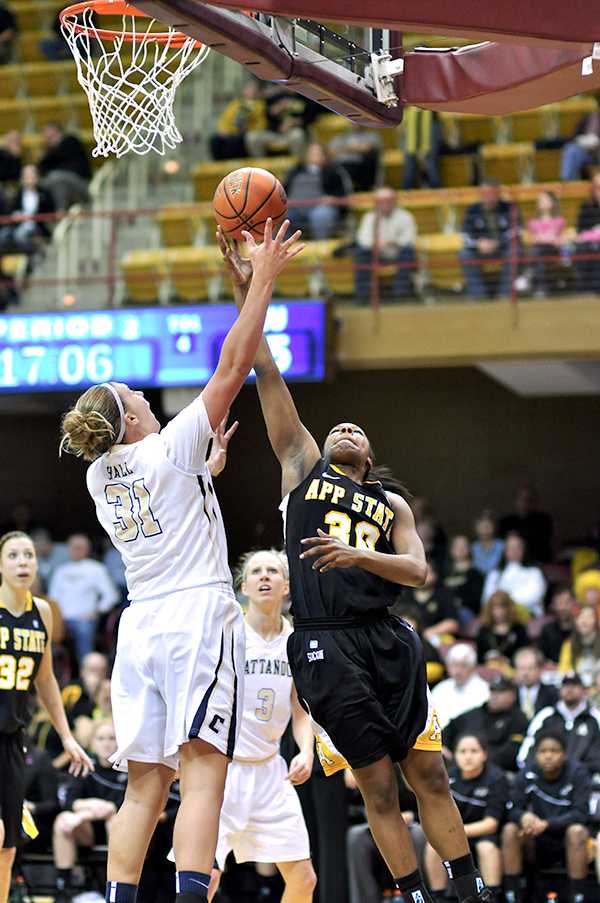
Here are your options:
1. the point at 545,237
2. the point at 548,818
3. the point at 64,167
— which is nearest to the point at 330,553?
the point at 548,818

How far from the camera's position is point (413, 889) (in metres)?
5.65

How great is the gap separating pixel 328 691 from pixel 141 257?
37.8ft

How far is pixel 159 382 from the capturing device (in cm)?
1438

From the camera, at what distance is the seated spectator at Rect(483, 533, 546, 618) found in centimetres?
1369

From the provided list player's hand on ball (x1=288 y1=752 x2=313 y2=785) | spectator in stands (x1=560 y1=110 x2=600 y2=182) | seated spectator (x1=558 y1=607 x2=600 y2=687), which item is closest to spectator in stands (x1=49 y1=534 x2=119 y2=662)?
seated spectator (x1=558 y1=607 x2=600 y2=687)

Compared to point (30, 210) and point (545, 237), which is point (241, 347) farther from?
point (30, 210)

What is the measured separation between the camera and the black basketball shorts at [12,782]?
7.62 metres

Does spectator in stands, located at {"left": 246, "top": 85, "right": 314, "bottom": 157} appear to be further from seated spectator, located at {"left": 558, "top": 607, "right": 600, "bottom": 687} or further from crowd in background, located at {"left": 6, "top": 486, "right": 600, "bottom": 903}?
seated spectator, located at {"left": 558, "top": 607, "right": 600, "bottom": 687}

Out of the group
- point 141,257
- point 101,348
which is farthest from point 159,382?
point 141,257

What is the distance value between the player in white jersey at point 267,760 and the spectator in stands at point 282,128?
Answer: 1067cm

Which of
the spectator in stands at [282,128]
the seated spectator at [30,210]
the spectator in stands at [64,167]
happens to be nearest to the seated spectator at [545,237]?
the spectator in stands at [282,128]

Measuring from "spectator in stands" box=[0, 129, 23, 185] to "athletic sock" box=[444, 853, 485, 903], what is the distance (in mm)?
14120

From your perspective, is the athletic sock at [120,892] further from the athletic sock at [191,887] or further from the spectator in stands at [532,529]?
the spectator in stands at [532,529]

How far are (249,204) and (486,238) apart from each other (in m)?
8.76
